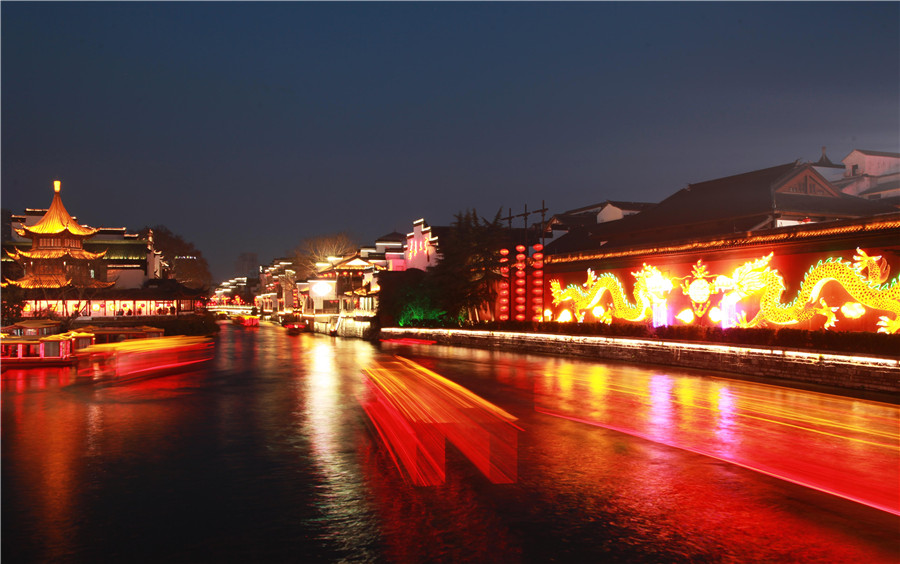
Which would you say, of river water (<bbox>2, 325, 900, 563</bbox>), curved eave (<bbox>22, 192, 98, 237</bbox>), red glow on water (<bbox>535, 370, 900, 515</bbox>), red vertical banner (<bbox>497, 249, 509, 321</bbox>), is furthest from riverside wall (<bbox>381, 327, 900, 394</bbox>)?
curved eave (<bbox>22, 192, 98, 237</bbox>)

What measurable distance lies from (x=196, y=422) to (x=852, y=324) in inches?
692

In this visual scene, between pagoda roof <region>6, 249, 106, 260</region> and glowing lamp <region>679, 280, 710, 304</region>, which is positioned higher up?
pagoda roof <region>6, 249, 106, 260</region>

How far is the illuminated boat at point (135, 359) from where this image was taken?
21.7 metres

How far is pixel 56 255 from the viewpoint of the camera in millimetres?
58594

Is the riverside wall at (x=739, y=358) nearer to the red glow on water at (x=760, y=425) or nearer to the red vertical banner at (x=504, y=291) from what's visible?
the red glow on water at (x=760, y=425)

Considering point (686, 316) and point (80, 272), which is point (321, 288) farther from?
point (686, 316)

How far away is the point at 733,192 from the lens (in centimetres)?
3450

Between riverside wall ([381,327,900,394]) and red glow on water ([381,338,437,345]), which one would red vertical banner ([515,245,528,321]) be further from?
red glow on water ([381,338,437,345])

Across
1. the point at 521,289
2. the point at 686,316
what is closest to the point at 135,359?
the point at 521,289

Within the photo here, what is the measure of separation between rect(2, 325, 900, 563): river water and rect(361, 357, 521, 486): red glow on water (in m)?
0.21

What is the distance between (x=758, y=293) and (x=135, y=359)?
21.9 meters

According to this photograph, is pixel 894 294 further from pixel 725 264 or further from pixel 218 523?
pixel 218 523

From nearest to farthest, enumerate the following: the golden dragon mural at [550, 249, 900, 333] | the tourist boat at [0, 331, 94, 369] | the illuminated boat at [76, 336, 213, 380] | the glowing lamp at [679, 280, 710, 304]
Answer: the golden dragon mural at [550, 249, 900, 333], the illuminated boat at [76, 336, 213, 380], the tourist boat at [0, 331, 94, 369], the glowing lamp at [679, 280, 710, 304]

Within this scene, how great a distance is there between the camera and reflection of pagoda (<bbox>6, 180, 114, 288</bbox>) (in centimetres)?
5738
